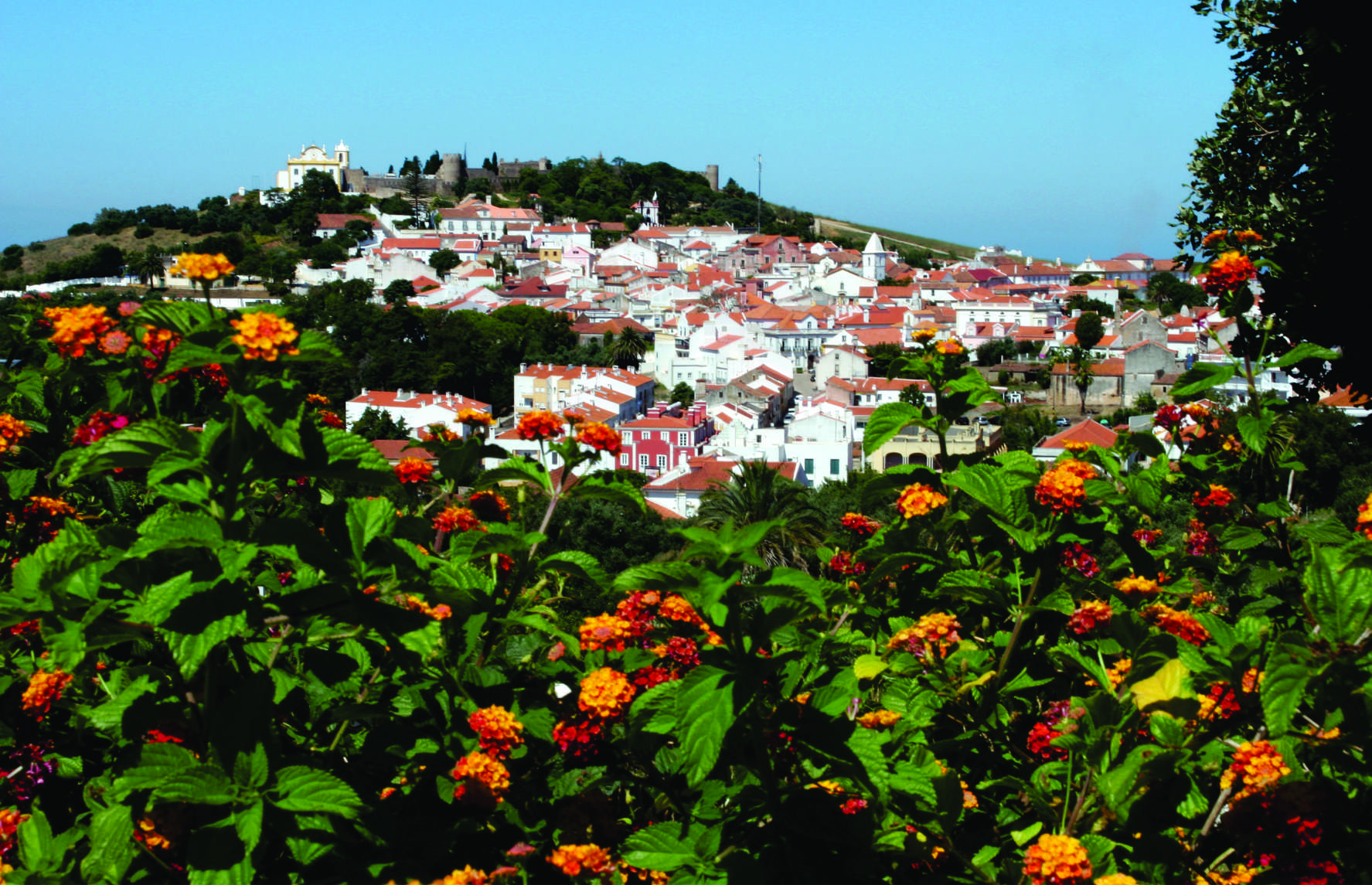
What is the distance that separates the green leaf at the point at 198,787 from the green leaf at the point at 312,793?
3.0 inches

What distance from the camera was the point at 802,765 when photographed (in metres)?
2.21

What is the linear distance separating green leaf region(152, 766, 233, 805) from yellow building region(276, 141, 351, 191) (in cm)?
12158

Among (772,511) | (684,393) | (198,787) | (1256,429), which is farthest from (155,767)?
(684,393)

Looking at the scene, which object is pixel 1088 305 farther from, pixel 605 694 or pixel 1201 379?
pixel 605 694

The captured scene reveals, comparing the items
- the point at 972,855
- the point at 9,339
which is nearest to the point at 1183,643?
the point at 972,855

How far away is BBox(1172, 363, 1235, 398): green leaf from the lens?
9.32ft

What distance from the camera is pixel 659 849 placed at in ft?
6.50

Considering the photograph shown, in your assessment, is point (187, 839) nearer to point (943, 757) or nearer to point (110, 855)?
point (110, 855)

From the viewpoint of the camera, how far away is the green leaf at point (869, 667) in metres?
2.52

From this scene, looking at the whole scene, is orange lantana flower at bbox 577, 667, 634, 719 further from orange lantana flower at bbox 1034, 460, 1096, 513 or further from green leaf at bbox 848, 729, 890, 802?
orange lantana flower at bbox 1034, 460, 1096, 513

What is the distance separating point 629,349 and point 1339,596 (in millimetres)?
59879

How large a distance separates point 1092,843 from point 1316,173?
699cm

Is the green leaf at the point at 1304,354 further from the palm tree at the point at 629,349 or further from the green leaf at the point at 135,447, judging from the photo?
the palm tree at the point at 629,349

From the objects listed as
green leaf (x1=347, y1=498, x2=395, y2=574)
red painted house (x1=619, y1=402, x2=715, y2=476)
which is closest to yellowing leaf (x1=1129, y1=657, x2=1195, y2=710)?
green leaf (x1=347, y1=498, x2=395, y2=574)
